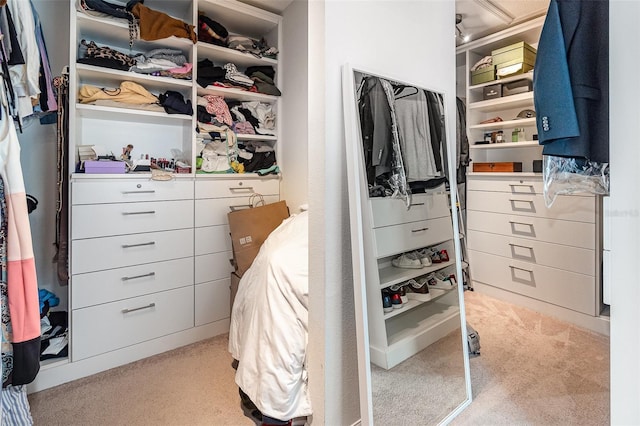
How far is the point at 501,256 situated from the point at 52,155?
335 cm

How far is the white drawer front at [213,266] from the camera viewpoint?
2.31 meters

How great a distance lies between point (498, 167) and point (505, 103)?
520 mm

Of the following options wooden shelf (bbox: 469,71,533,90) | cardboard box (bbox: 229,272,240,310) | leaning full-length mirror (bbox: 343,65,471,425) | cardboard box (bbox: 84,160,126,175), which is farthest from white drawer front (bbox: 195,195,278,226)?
wooden shelf (bbox: 469,71,533,90)

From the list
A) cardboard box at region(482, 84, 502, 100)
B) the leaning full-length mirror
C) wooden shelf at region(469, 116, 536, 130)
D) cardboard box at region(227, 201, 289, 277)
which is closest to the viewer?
the leaning full-length mirror

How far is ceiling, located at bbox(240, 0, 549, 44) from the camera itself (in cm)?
241

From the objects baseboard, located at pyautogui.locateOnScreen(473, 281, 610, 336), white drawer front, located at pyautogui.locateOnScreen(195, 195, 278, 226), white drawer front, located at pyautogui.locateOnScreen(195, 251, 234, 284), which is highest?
white drawer front, located at pyautogui.locateOnScreen(195, 195, 278, 226)

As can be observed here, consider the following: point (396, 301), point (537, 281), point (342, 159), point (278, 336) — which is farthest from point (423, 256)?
point (537, 281)

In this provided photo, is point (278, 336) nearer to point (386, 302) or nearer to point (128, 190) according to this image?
point (386, 302)

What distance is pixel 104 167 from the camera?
1.94 meters

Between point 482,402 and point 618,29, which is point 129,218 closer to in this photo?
point 482,402

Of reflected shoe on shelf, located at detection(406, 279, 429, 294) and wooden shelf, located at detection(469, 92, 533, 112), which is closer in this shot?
reflected shoe on shelf, located at detection(406, 279, 429, 294)

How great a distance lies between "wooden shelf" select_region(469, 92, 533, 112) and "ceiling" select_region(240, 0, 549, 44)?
0.58 metres

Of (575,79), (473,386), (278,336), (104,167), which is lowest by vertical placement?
(473,386)

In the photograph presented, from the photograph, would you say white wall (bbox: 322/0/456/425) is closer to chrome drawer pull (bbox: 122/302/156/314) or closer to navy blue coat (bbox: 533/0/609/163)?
navy blue coat (bbox: 533/0/609/163)
